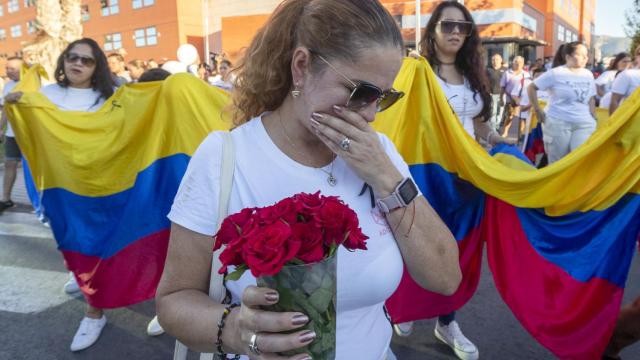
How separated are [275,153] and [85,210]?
274 cm

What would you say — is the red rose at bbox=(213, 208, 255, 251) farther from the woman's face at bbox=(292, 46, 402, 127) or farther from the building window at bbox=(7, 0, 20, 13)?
the building window at bbox=(7, 0, 20, 13)

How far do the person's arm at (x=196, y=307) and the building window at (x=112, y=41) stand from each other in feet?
144

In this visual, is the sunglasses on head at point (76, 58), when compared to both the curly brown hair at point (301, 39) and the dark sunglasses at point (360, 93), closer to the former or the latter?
the curly brown hair at point (301, 39)

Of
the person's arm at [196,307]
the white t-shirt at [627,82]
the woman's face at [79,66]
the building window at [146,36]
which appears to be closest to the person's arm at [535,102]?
the white t-shirt at [627,82]

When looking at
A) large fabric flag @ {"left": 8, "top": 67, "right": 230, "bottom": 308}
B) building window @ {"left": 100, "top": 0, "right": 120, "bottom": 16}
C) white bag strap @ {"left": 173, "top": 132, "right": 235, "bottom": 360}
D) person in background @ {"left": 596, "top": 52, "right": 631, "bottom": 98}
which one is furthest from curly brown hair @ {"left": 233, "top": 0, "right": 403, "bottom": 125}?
building window @ {"left": 100, "top": 0, "right": 120, "bottom": 16}

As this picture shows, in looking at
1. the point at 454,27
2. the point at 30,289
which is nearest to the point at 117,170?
the point at 30,289

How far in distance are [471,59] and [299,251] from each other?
3.05 metres

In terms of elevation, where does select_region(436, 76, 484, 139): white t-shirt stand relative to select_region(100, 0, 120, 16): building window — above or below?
below

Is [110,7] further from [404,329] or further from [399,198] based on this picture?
[399,198]

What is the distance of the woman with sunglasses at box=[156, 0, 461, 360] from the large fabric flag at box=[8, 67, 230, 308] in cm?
196

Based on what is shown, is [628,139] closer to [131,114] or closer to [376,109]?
[376,109]

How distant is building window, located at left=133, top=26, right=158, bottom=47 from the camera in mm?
38047

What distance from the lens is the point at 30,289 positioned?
442 centimetres

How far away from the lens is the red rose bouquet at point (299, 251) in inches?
35.8
